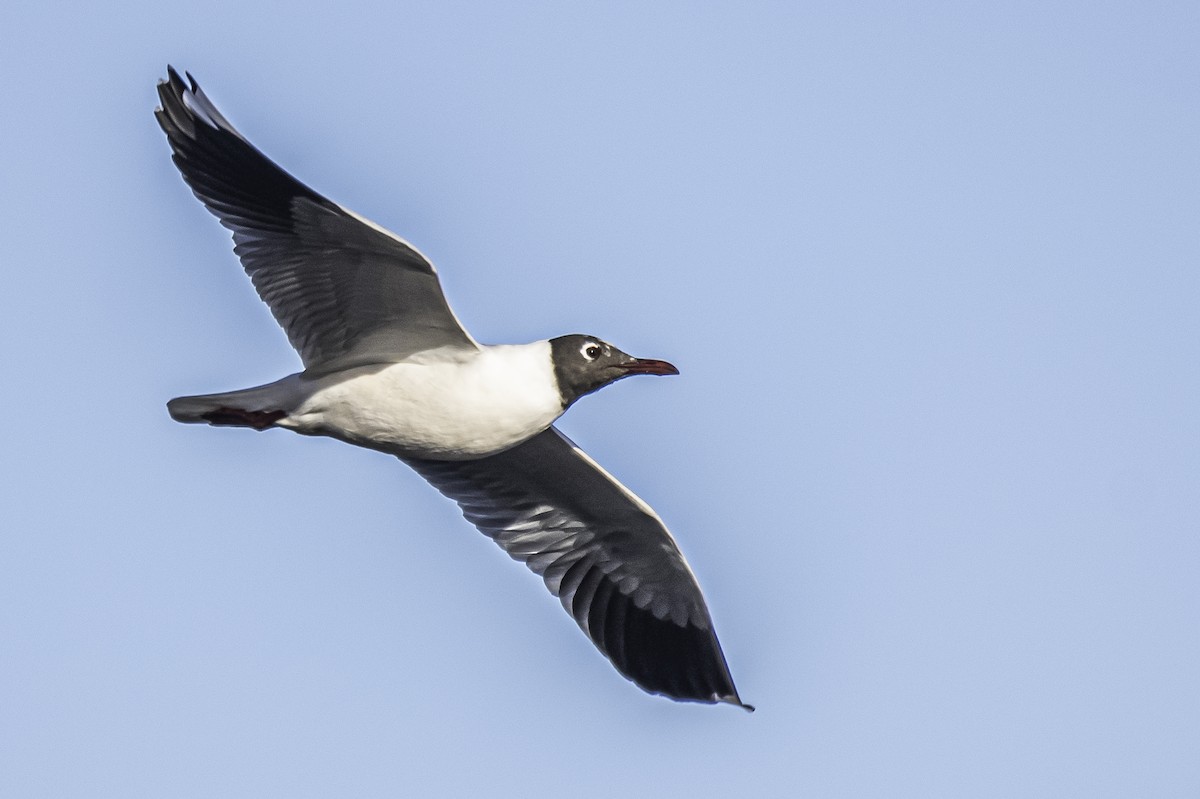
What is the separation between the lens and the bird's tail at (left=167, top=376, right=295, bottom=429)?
9.40 m

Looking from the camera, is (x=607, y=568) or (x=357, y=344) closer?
(x=357, y=344)

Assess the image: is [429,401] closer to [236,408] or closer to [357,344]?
[357,344]

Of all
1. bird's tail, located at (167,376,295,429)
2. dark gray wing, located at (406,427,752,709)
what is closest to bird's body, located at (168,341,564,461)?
bird's tail, located at (167,376,295,429)

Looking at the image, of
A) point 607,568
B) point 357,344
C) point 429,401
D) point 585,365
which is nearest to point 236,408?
point 357,344

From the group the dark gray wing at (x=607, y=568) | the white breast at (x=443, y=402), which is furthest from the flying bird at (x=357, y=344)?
the dark gray wing at (x=607, y=568)

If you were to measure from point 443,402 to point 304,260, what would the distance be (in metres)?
1.21

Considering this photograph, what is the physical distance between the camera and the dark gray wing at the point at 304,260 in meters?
9.50

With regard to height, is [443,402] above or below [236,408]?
above

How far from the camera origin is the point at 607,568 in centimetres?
1176

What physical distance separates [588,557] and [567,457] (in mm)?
952

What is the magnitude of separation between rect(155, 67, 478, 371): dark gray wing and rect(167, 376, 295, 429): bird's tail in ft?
1.37

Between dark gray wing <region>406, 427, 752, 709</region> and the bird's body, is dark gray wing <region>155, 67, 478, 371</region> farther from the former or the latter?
dark gray wing <region>406, 427, 752, 709</region>

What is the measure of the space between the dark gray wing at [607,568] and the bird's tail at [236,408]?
211cm

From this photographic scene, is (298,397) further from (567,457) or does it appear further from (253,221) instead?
(567,457)
